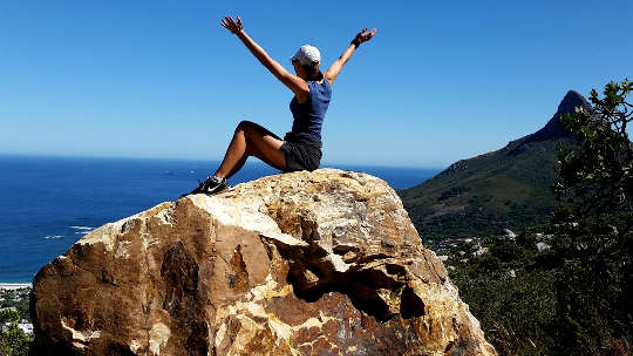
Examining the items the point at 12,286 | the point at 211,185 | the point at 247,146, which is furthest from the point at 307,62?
the point at 12,286

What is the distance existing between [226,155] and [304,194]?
1.23m

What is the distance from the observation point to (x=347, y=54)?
707 cm

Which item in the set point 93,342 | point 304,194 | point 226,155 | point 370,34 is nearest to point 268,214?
point 304,194

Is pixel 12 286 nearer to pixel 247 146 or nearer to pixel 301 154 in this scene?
pixel 247 146

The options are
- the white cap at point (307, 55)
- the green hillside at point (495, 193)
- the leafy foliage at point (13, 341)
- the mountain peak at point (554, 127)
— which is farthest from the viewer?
the mountain peak at point (554, 127)

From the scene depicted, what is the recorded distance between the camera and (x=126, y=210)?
490ft

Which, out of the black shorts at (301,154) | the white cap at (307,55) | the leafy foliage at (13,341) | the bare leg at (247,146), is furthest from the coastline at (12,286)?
the white cap at (307,55)

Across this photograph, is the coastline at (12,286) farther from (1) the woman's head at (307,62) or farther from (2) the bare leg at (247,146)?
(1) the woman's head at (307,62)

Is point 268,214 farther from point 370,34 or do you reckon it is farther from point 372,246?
point 370,34

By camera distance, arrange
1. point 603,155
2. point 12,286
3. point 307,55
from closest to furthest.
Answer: point 307,55, point 603,155, point 12,286

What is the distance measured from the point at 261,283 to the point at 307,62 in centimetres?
279

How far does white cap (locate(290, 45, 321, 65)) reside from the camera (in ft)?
19.4

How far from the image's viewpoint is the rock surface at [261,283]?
15.6ft

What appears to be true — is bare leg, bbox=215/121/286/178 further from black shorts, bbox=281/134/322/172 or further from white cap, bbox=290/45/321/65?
white cap, bbox=290/45/321/65
